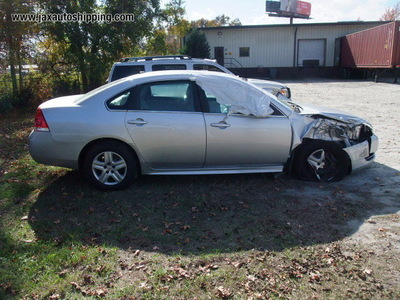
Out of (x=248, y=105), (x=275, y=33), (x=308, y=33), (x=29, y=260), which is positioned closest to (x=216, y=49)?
(x=275, y=33)

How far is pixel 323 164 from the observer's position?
19.1ft

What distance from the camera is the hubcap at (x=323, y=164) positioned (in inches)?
227

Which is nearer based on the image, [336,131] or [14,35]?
[336,131]

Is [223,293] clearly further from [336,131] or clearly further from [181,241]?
[336,131]

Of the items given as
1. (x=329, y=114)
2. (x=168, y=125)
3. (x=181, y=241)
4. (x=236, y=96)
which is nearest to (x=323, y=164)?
(x=329, y=114)

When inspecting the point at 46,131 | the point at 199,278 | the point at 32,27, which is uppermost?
the point at 32,27

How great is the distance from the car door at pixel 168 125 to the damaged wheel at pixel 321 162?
4.99 ft

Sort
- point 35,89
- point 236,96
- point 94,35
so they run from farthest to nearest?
point 94,35
point 35,89
point 236,96

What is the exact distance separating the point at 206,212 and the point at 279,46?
31.8 meters

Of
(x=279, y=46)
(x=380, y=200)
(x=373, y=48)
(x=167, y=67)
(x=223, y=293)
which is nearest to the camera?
(x=223, y=293)

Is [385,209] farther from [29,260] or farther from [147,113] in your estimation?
[29,260]

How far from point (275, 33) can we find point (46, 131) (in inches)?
1242

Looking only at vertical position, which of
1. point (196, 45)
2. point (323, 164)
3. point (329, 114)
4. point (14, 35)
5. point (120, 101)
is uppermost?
point (196, 45)

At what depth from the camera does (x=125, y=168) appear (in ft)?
17.4
